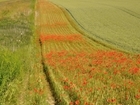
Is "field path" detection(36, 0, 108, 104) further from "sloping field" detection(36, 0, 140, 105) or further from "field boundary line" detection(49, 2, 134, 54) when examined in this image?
"field boundary line" detection(49, 2, 134, 54)

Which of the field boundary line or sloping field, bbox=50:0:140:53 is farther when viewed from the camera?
sloping field, bbox=50:0:140:53

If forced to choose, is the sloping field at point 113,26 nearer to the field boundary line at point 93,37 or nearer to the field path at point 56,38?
the field boundary line at point 93,37

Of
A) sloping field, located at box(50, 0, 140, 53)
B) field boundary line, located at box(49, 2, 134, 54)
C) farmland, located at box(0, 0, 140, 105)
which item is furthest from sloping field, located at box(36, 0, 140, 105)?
sloping field, located at box(50, 0, 140, 53)

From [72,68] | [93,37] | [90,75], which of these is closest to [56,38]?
[93,37]

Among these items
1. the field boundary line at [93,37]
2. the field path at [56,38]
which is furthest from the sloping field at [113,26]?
the field path at [56,38]

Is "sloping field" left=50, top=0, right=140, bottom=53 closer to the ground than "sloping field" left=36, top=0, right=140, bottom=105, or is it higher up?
closer to the ground

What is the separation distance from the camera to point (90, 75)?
60.4 ft

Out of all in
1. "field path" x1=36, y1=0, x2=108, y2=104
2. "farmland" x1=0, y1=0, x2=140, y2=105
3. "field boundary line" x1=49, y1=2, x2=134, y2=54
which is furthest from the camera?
"field boundary line" x1=49, y1=2, x2=134, y2=54

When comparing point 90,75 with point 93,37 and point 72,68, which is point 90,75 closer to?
point 72,68

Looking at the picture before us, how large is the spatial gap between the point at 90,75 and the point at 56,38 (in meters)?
15.8

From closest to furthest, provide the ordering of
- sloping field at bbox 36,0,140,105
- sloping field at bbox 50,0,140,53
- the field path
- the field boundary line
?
1. sloping field at bbox 36,0,140,105
2. the field path
3. the field boundary line
4. sloping field at bbox 50,0,140,53

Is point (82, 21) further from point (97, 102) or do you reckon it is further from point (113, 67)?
point (97, 102)

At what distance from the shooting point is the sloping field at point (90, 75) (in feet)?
46.8

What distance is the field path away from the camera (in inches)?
716
